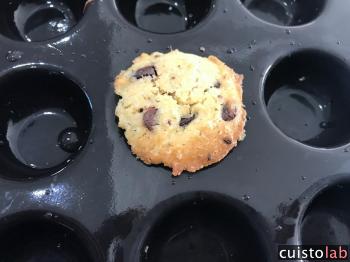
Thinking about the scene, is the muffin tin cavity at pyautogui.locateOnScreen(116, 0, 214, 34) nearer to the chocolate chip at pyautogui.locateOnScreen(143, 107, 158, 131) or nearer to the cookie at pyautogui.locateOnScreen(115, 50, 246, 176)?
the cookie at pyautogui.locateOnScreen(115, 50, 246, 176)

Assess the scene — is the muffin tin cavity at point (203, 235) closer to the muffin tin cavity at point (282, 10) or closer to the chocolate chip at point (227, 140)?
the chocolate chip at point (227, 140)

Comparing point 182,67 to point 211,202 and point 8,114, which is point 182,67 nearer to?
point 211,202

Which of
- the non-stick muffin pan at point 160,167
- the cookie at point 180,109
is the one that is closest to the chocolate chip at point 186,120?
the cookie at point 180,109

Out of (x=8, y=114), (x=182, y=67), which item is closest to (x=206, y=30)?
(x=182, y=67)

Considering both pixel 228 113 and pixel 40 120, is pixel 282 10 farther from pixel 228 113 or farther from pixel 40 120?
pixel 40 120

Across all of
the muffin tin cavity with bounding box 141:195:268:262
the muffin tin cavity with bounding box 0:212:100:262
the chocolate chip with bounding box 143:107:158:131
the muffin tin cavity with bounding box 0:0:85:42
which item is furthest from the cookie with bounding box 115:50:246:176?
the muffin tin cavity with bounding box 0:0:85:42

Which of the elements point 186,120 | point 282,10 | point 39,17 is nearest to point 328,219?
point 186,120
